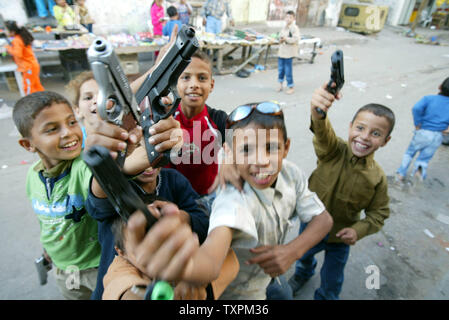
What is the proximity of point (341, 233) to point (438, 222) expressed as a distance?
207 centimetres

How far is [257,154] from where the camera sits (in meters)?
1.17

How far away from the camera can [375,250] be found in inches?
105

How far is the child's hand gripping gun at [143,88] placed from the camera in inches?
33.7

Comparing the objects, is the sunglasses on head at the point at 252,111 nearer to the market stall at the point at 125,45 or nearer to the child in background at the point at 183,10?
the market stall at the point at 125,45

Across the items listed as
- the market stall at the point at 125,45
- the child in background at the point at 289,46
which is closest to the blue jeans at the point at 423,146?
the child in background at the point at 289,46

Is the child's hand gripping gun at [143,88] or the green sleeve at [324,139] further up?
the child's hand gripping gun at [143,88]

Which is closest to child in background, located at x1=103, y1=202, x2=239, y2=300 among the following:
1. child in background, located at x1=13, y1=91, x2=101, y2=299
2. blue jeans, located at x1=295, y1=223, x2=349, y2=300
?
child in background, located at x1=13, y1=91, x2=101, y2=299

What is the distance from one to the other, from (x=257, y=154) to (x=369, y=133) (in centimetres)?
100

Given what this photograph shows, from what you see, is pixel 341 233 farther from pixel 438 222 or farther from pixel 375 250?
pixel 438 222

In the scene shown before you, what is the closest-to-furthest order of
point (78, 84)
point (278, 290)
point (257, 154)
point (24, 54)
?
point (257, 154) < point (278, 290) < point (78, 84) < point (24, 54)

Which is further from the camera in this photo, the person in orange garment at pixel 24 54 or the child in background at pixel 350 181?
the person in orange garment at pixel 24 54

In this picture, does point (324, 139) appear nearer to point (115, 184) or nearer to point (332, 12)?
point (115, 184)

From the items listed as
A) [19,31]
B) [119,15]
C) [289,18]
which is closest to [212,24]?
[119,15]
